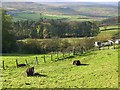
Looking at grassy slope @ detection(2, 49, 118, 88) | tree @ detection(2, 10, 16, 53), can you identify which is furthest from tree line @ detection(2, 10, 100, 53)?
grassy slope @ detection(2, 49, 118, 88)

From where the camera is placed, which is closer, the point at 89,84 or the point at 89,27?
the point at 89,84

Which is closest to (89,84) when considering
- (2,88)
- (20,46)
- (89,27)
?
(2,88)

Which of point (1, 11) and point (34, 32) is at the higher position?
point (1, 11)

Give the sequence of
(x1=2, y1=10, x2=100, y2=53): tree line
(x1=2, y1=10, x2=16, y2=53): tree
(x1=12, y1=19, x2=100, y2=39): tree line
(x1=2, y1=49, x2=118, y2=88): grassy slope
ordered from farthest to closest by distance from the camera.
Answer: (x1=12, y1=19, x2=100, y2=39): tree line → (x1=2, y1=10, x2=100, y2=53): tree line → (x1=2, y1=10, x2=16, y2=53): tree → (x1=2, y1=49, x2=118, y2=88): grassy slope

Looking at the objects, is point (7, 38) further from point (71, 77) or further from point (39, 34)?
point (71, 77)

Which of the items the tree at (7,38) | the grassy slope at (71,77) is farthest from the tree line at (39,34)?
the grassy slope at (71,77)

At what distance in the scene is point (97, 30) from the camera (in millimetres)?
99125

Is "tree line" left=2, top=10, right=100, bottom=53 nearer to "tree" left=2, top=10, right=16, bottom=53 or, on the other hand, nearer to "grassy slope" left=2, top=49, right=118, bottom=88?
"tree" left=2, top=10, right=16, bottom=53

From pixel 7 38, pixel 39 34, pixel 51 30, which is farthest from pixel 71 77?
pixel 51 30

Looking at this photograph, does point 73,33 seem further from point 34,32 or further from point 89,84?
point 89,84

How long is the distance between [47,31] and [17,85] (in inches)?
2569

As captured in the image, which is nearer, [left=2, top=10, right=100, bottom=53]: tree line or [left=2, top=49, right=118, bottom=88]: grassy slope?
[left=2, top=49, right=118, bottom=88]: grassy slope

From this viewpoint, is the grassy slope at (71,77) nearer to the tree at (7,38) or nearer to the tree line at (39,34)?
the tree line at (39,34)

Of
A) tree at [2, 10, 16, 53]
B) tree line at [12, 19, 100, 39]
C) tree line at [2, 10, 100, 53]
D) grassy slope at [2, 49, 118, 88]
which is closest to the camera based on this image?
grassy slope at [2, 49, 118, 88]
